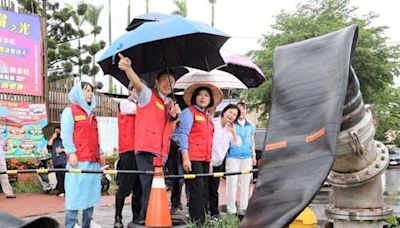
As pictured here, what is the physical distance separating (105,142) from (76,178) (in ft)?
28.6

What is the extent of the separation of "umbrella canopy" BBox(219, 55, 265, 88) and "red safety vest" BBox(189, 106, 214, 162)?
6.18ft

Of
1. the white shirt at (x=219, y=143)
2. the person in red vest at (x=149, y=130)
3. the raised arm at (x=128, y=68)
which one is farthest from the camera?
the white shirt at (x=219, y=143)

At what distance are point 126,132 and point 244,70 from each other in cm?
279

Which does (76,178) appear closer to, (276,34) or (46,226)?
(46,226)

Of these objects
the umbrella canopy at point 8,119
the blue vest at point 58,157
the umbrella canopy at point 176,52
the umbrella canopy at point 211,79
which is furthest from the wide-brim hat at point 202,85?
the umbrella canopy at point 8,119

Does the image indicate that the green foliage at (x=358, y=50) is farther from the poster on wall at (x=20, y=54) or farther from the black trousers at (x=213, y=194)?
the black trousers at (x=213, y=194)

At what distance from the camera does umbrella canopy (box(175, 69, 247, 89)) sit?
7.14 metres

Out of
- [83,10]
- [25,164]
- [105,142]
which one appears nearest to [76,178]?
[25,164]

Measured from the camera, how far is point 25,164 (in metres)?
11.7

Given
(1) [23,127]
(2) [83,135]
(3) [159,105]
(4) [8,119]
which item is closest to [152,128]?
(3) [159,105]

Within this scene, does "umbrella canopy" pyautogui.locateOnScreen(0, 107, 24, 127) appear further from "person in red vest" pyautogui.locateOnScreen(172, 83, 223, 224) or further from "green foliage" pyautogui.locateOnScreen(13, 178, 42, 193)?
"person in red vest" pyautogui.locateOnScreen(172, 83, 223, 224)

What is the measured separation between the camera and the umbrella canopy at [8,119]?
11.8 meters

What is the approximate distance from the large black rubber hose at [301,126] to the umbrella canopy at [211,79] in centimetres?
500

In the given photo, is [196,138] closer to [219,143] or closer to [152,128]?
[152,128]
